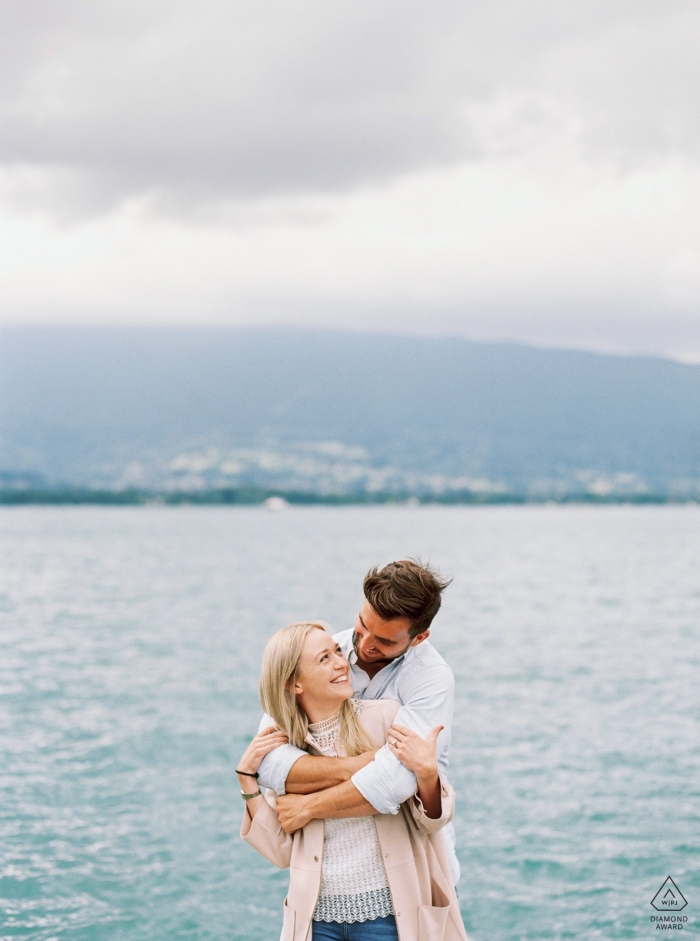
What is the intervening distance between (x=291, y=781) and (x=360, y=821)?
350 mm

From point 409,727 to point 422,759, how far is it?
0.18 metres

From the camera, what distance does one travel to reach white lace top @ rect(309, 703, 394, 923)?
4336 millimetres

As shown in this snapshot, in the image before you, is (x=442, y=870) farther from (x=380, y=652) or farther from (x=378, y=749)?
(x=380, y=652)

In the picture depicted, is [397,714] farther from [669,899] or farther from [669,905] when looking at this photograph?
[669,899]

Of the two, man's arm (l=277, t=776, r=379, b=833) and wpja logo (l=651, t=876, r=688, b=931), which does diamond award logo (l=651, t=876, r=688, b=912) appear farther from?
man's arm (l=277, t=776, r=379, b=833)

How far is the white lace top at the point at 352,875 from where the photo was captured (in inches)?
171

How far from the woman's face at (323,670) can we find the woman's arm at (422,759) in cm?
28

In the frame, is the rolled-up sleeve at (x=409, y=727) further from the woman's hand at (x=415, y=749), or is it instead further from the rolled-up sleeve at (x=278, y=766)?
the rolled-up sleeve at (x=278, y=766)

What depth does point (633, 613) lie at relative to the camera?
160 feet

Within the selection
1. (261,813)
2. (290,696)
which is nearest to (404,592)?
(290,696)

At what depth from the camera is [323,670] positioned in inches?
168

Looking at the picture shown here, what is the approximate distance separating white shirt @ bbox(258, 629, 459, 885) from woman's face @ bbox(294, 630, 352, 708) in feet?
0.92

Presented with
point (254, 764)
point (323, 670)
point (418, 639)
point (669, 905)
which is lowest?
point (669, 905)

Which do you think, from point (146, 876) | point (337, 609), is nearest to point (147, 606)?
point (337, 609)
